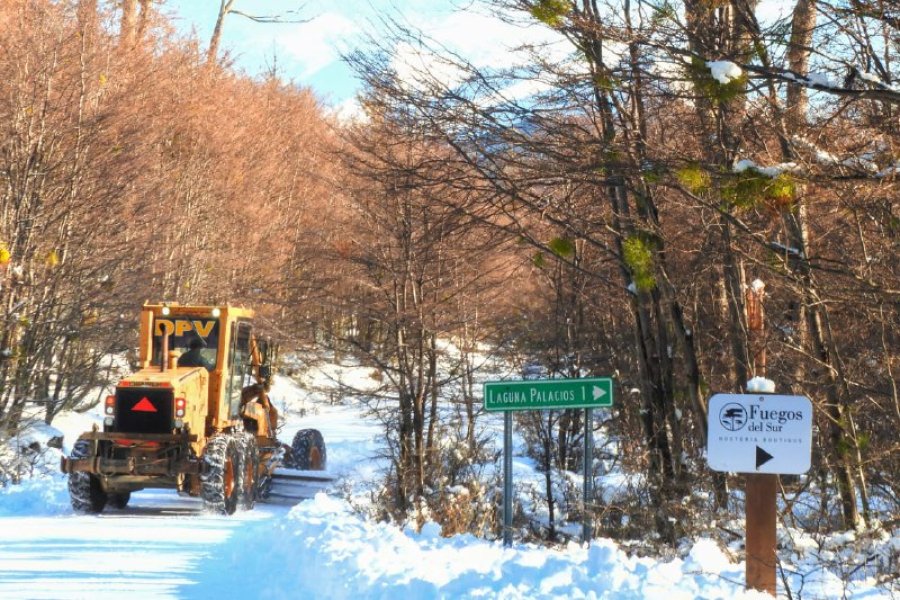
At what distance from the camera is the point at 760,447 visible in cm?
639

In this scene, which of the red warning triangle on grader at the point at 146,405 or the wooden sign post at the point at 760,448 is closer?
the wooden sign post at the point at 760,448

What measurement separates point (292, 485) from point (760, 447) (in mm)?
12243

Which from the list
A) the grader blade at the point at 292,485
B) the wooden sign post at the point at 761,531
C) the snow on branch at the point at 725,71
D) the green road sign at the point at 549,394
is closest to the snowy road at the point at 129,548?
the grader blade at the point at 292,485

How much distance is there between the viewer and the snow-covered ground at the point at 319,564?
6902 mm

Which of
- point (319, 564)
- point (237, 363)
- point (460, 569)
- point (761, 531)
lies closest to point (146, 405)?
point (237, 363)

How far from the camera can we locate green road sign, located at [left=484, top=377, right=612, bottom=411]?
31.3 ft

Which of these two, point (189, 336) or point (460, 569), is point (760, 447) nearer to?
point (460, 569)

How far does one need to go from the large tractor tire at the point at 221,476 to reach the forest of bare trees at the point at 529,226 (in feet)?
7.80

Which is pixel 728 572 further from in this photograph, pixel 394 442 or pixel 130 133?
pixel 130 133

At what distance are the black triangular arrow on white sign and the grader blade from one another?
1190cm

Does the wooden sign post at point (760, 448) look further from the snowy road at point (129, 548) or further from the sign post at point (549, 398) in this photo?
the snowy road at point (129, 548)

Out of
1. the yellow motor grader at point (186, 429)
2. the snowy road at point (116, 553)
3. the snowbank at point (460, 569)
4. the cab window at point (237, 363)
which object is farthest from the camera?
the cab window at point (237, 363)

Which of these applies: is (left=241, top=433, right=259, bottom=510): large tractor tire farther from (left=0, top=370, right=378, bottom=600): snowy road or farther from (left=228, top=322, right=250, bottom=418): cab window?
(left=228, top=322, right=250, bottom=418): cab window

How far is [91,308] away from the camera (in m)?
21.3
